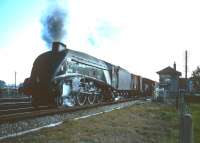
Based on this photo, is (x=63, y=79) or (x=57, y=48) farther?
(x=57, y=48)

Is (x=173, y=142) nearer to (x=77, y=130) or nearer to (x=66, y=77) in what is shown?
(x=77, y=130)

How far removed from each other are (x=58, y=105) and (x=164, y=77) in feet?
190

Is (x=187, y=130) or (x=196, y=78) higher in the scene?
(x=196, y=78)

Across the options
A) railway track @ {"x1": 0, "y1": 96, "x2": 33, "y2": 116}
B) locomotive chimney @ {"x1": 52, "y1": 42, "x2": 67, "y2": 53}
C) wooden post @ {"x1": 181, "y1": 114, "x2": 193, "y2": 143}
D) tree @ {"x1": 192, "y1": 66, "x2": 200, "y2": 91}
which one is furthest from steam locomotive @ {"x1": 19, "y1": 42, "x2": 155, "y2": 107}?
tree @ {"x1": 192, "y1": 66, "x2": 200, "y2": 91}

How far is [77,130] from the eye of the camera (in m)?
8.46

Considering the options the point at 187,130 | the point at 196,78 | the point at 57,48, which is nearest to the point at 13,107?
the point at 57,48

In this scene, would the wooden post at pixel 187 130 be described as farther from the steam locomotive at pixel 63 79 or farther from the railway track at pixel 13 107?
the steam locomotive at pixel 63 79

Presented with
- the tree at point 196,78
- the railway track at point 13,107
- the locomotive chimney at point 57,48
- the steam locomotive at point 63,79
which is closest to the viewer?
the railway track at point 13,107

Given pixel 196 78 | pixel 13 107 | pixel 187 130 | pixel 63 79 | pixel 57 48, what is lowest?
pixel 13 107

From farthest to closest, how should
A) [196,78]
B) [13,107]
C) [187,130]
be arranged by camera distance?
[196,78] < [13,107] < [187,130]

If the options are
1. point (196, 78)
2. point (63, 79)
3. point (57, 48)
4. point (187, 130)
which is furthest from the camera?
point (196, 78)

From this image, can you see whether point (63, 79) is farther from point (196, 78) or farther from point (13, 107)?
point (196, 78)

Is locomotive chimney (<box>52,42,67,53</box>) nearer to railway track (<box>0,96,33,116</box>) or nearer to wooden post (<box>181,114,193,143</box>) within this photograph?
railway track (<box>0,96,33,116</box>)

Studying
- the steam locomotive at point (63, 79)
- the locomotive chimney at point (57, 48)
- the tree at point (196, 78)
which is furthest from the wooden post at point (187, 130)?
the tree at point (196, 78)
